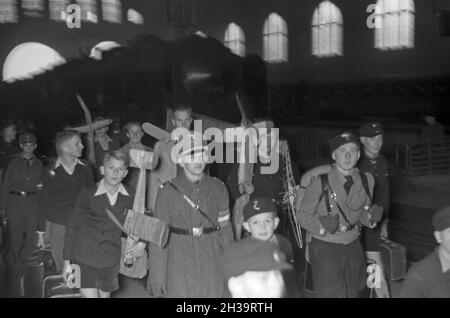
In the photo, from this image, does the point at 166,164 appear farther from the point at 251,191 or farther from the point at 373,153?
the point at 373,153

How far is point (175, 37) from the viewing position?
510 inches

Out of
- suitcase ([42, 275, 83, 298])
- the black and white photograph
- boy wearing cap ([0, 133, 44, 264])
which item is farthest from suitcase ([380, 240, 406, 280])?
boy wearing cap ([0, 133, 44, 264])

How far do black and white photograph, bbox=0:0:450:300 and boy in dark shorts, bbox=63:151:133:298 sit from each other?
11mm

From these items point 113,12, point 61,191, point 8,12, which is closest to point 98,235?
point 61,191

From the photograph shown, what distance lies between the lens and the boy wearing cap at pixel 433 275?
278cm

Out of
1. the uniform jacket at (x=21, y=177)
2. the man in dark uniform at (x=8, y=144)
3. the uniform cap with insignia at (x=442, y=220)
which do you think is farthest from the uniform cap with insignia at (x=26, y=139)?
the uniform cap with insignia at (x=442, y=220)

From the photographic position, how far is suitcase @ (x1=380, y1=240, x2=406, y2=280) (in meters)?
4.77

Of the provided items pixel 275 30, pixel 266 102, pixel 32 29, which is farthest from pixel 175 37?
pixel 275 30

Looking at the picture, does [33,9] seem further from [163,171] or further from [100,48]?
[163,171]

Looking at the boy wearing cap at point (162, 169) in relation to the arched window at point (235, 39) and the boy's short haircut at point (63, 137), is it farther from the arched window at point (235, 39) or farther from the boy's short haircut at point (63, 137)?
the arched window at point (235, 39)

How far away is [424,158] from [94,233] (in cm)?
1131

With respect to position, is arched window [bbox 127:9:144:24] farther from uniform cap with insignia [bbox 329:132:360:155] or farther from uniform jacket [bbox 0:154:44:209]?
uniform cap with insignia [bbox 329:132:360:155]

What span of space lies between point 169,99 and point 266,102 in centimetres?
394

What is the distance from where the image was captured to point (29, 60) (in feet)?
50.9
